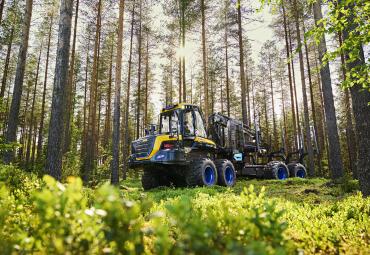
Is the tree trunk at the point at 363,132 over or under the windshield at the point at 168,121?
under

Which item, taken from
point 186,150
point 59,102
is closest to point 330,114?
point 186,150

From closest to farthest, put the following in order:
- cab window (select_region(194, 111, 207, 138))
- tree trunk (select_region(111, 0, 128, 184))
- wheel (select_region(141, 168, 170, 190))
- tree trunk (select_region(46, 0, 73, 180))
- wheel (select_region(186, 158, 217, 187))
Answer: tree trunk (select_region(46, 0, 73, 180)) → wheel (select_region(186, 158, 217, 187)) → cab window (select_region(194, 111, 207, 138)) → wheel (select_region(141, 168, 170, 190)) → tree trunk (select_region(111, 0, 128, 184))

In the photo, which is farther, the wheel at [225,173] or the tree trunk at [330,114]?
the tree trunk at [330,114]

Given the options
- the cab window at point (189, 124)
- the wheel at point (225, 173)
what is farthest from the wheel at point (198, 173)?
the cab window at point (189, 124)

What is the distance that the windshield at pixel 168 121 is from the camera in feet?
32.1

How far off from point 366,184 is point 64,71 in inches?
309

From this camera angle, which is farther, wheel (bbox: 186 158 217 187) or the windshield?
the windshield

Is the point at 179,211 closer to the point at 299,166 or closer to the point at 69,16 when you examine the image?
the point at 69,16

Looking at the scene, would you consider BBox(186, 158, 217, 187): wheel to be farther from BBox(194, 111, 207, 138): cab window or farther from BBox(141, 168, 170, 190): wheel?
BBox(141, 168, 170, 190): wheel

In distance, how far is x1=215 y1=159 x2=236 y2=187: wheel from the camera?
33.2ft

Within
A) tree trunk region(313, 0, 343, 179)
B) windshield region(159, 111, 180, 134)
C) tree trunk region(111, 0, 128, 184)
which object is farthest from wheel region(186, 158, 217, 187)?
tree trunk region(313, 0, 343, 179)

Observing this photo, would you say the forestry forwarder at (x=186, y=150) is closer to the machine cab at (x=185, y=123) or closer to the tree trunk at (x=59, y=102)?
the machine cab at (x=185, y=123)

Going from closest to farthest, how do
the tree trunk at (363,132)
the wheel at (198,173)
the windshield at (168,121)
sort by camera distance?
the tree trunk at (363,132), the wheel at (198,173), the windshield at (168,121)

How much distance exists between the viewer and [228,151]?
474 inches
